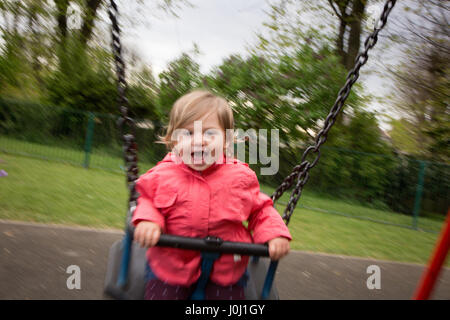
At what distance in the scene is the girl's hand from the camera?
130 cm

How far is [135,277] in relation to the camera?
1.42 metres

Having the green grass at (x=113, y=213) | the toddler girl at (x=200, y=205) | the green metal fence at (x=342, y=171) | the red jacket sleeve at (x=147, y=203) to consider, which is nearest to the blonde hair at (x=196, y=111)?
the toddler girl at (x=200, y=205)

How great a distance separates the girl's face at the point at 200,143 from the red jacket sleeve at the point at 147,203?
161 mm

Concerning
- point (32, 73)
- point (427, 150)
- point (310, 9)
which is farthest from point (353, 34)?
point (32, 73)

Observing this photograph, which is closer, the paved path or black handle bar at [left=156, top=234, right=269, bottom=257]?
black handle bar at [left=156, top=234, right=269, bottom=257]

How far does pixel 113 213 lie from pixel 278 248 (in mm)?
3594

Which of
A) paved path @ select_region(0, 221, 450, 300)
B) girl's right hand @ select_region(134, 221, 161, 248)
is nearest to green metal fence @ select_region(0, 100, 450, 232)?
paved path @ select_region(0, 221, 450, 300)

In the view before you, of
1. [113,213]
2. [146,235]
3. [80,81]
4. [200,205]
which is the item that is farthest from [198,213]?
[80,81]

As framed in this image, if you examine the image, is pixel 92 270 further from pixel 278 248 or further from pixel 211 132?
pixel 278 248

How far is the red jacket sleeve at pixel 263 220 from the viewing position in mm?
1499

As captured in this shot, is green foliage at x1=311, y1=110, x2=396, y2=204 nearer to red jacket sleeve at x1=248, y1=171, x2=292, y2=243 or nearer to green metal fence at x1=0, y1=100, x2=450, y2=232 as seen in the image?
green metal fence at x1=0, y1=100, x2=450, y2=232

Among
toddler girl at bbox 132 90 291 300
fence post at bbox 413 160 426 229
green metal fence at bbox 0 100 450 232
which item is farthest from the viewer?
green metal fence at bbox 0 100 450 232

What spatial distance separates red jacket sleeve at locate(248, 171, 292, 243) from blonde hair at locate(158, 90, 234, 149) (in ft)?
0.97
